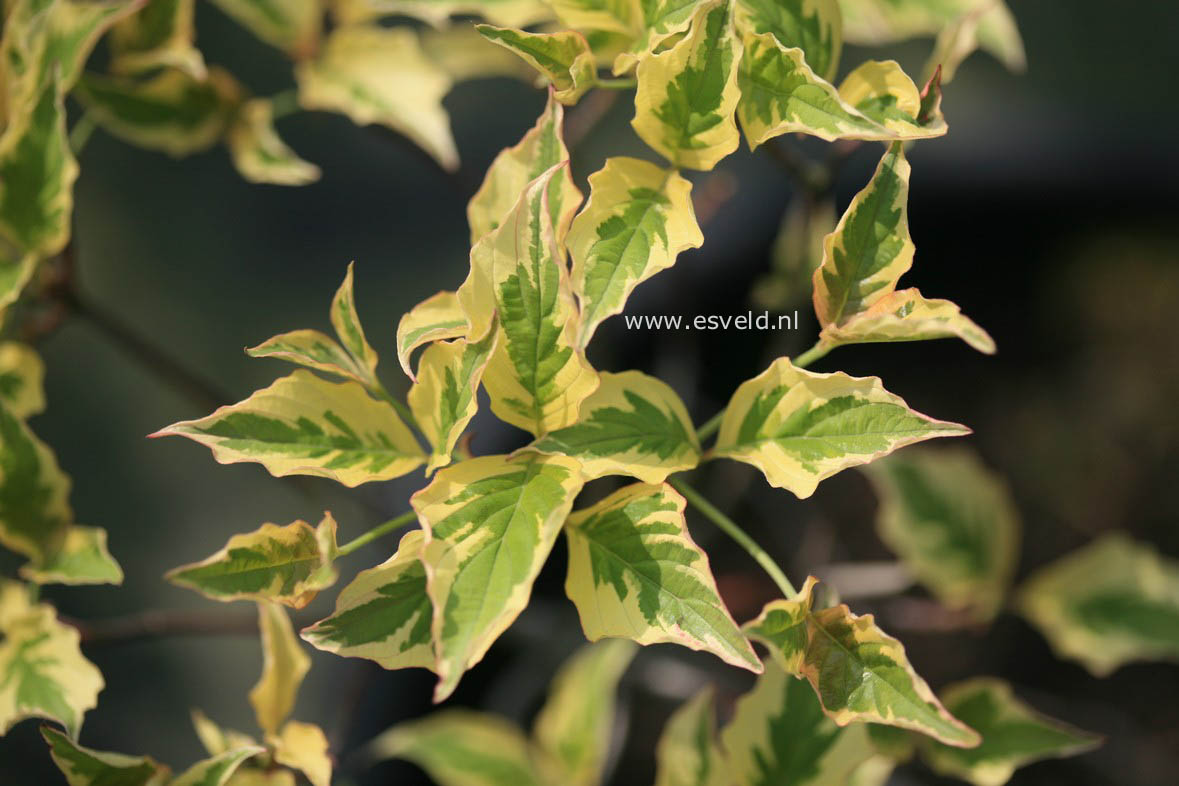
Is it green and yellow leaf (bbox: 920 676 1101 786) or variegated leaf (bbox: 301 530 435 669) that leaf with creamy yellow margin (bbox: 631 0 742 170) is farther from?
green and yellow leaf (bbox: 920 676 1101 786)

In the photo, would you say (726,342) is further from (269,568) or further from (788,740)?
(269,568)

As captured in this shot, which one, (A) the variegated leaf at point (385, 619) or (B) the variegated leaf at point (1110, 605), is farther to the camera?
(B) the variegated leaf at point (1110, 605)

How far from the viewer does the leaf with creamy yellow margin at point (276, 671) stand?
46cm

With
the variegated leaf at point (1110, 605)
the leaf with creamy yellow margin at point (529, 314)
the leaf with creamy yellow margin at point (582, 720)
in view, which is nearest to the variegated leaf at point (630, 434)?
the leaf with creamy yellow margin at point (529, 314)

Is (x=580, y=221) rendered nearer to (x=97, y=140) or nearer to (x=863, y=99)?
(x=863, y=99)

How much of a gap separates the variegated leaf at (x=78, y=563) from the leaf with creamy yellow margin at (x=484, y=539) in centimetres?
23

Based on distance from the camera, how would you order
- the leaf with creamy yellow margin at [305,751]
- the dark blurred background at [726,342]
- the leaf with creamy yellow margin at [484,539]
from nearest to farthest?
the leaf with creamy yellow margin at [484,539]
the leaf with creamy yellow margin at [305,751]
the dark blurred background at [726,342]

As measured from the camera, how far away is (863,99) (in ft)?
1.27

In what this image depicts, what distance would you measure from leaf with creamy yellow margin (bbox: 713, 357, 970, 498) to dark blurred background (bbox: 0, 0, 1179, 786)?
1.58 ft

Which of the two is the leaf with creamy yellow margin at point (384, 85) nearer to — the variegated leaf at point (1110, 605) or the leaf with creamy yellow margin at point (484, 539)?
the leaf with creamy yellow margin at point (484, 539)

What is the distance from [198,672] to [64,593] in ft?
0.62

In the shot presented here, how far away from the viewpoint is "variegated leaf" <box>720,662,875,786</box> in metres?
0.46

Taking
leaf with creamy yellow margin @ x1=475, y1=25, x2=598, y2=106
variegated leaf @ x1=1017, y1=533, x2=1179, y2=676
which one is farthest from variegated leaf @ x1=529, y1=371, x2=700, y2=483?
variegated leaf @ x1=1017, y1=533, x2=1179, y2=676

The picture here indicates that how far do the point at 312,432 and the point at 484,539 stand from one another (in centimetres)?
9
